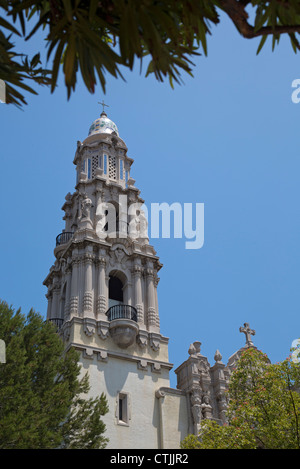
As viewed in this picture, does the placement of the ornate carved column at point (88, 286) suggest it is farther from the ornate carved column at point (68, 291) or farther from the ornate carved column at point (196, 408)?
the ornate carved column at point (196, 408)

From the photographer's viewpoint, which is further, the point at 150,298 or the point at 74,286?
the point at 150,298

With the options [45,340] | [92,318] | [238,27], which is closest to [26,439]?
[45,340]

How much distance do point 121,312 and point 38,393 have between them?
12.4 meters

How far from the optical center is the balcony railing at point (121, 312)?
114ft

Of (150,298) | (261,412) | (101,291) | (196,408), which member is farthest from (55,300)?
(261,412)

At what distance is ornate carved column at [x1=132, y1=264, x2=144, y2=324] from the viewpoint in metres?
36.0

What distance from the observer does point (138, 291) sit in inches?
1463

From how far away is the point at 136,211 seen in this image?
41.6 m

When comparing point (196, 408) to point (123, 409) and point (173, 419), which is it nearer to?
point (173, 419)

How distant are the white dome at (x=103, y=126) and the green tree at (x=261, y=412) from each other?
25737 millimetres

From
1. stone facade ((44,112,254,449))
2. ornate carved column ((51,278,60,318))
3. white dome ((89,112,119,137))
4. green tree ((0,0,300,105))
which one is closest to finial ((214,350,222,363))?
stone facade ((44,112,254,449))

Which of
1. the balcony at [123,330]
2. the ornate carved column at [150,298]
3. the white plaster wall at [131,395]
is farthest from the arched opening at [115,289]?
the white plaster wall at [131,395]

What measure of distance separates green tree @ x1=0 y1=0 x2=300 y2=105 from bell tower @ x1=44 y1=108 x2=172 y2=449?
25088 millimetres
